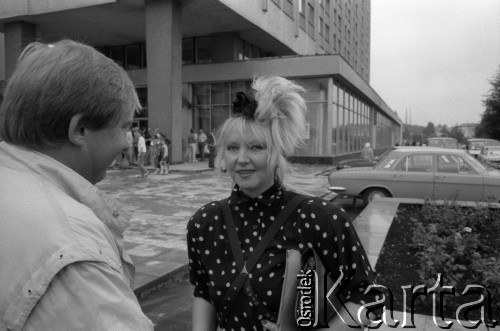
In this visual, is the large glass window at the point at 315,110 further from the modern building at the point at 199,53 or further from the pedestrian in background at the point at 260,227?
the pedestrian in background at the point at 260,227

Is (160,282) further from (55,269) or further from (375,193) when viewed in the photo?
(375,193)

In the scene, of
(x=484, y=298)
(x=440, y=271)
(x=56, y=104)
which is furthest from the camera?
(x=440, y=271)

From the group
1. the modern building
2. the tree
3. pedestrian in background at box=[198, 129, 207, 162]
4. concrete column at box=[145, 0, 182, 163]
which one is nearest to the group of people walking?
the modern building

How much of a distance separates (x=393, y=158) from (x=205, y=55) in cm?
1818

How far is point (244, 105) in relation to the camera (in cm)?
205

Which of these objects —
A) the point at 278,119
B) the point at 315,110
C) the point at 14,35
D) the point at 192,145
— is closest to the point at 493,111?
the point at 315,110

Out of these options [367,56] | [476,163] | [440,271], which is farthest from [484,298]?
[367,56]

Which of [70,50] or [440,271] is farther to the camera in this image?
[440,271]

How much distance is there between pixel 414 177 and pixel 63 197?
8.98m

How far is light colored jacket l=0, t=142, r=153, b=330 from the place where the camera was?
2.89 feet

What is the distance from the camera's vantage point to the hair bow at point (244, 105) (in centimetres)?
202

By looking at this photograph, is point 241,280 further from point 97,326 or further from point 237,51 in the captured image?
point 237,51

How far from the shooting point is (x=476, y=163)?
8.80 m

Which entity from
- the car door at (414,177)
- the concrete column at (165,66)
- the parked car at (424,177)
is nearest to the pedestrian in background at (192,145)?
the concrete column at (165,66)
